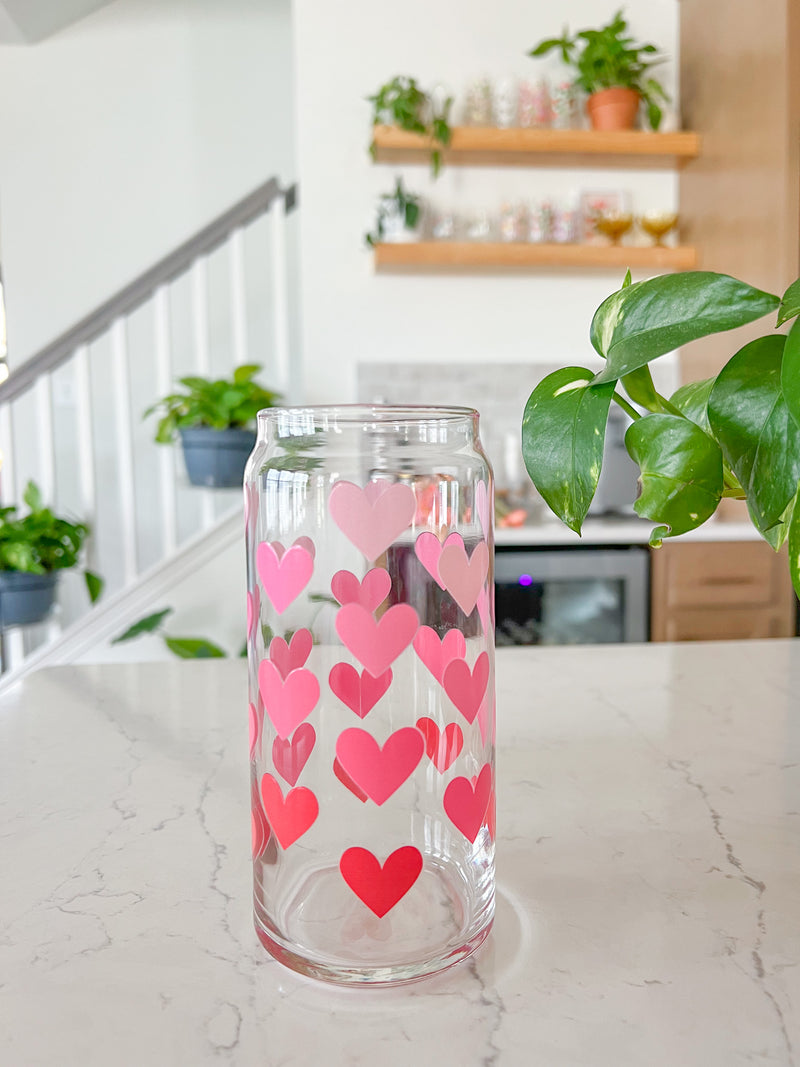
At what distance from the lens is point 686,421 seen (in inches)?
13.7

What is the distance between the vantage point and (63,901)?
446 millimetres

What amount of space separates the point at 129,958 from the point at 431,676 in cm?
18

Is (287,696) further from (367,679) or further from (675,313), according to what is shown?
(675,313)

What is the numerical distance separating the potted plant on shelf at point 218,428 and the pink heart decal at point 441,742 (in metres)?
2.37

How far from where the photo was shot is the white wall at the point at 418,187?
3.00 metres

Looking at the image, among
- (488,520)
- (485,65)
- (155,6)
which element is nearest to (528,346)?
(485,65)

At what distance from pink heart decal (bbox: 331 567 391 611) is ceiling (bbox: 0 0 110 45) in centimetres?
429

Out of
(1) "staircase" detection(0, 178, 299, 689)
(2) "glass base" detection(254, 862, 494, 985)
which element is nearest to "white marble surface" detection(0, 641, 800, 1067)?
(2) "glass base" detection(254, 862, 494, 985)

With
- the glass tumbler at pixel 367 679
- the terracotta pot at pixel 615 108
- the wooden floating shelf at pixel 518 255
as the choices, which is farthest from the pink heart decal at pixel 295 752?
the terracotta pot at pixel 615 108

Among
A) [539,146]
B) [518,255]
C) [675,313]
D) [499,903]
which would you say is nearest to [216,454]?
[518,255]

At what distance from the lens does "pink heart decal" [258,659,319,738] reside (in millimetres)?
366

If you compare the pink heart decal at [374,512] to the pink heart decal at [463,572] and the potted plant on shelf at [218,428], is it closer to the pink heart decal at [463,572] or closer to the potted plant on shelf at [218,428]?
the pink heart decal at [463,572]

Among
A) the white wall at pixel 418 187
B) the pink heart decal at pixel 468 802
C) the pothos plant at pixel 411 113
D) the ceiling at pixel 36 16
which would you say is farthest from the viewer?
the ceiling at pixel 36 16

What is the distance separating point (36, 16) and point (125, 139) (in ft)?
1.89
